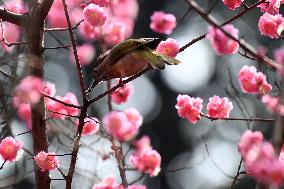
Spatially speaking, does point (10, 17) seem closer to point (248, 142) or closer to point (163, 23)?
point (163, 23)

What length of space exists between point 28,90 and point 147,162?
0.94m

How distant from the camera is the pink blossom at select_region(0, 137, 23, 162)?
4008 mm

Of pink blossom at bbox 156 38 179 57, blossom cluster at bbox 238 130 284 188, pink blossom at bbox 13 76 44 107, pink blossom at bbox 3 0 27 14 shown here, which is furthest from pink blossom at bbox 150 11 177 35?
blossom cluster at bbox 238 130 284 188

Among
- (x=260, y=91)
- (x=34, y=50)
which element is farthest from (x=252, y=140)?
(x=34, y=50)

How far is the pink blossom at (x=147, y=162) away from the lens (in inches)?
153

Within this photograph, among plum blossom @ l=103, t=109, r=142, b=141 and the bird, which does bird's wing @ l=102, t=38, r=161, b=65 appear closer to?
the bird

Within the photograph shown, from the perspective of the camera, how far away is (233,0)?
402cm

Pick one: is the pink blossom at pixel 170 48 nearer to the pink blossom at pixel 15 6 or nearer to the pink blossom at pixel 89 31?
the pink blossom at pixel 89 31

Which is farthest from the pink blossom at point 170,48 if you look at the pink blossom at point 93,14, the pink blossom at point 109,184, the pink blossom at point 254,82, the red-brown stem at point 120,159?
the pink blossom at point 109,184

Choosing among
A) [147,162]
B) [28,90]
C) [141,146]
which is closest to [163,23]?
[141,146]

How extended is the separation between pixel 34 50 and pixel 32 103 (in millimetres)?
359

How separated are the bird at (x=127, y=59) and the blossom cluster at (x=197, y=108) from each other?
63 centimetres

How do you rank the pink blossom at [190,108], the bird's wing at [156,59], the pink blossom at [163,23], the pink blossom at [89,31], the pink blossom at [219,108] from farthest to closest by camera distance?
the pink blossom at [89,31]
the pink blossom at [163,23]
the pink blossom at [219,108]
the pink blossom at [190,108]
the bird's wing at [156,59]

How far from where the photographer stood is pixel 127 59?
378 centimetres
